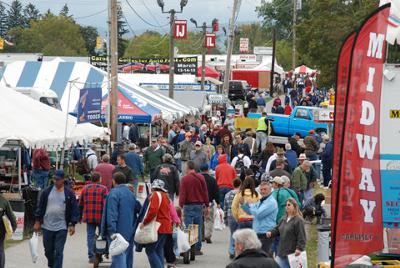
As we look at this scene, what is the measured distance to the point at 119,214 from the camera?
609 inches

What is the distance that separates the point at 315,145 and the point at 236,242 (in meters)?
21.5

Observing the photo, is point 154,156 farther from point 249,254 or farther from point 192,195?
point 249,254

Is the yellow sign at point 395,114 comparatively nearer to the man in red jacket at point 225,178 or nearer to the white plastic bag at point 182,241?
the white plastic bag at point 182,241

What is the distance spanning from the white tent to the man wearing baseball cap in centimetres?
664

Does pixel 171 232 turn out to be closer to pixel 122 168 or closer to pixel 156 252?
pixel 156 252

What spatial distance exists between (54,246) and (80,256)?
3155 mm

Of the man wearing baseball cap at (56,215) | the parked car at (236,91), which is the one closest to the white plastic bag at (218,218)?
the man wearing baseball cap at (56,215)

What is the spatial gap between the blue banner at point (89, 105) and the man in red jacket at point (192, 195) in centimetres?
919

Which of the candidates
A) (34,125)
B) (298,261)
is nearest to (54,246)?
(298,261)

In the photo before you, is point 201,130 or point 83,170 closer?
point 83,170

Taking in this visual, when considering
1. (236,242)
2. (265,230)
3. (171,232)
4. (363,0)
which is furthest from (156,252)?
(363,0)

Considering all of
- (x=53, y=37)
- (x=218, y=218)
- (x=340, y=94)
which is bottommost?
(x=218, y=218)

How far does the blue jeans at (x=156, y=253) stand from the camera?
51.0 feet

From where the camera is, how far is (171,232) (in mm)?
15891
